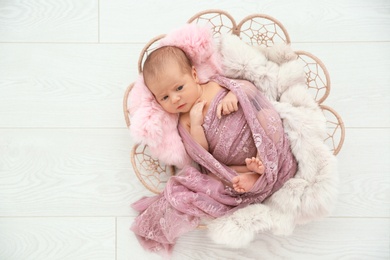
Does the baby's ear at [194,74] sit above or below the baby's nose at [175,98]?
above

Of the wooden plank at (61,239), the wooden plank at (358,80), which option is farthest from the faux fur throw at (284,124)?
the wooden plank at (61,239)

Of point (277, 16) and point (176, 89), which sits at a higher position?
point (277, 16)

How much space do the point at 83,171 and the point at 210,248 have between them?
1.60 ft

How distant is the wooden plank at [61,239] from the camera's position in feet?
4.91

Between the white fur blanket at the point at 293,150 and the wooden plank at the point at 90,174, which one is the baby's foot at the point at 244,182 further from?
the wooden plank at the point at 90,174

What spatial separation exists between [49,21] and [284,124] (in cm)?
87

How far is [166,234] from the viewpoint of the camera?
4.50ft

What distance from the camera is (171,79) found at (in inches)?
51.1

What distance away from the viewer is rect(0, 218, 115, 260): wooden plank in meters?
1.50

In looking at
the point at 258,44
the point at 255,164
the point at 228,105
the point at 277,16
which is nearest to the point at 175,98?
the point at 228,105

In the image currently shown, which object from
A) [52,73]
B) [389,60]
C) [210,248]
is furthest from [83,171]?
[389,60]

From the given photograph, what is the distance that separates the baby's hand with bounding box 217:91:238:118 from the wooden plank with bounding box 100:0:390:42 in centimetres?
38

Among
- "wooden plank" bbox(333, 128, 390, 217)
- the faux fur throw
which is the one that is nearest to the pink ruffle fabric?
the faux fur throw

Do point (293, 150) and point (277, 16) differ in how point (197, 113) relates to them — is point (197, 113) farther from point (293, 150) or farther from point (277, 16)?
point (277, 16)
